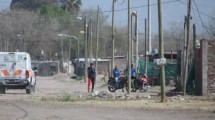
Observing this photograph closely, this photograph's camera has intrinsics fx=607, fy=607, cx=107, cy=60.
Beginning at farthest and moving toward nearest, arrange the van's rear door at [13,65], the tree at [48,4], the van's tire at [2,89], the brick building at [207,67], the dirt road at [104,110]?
the tree at [48,4] → the van's tire at [2,89] → the van's rear door at [13,65] → the brick building at [207,67] → the dirt road at [104,110]

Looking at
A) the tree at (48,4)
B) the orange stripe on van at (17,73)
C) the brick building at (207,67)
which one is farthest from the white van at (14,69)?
the tree at (48,4)

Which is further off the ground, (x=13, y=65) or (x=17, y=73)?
(x=13, y=65)

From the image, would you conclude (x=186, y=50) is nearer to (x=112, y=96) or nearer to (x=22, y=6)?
(x=112, y=96)

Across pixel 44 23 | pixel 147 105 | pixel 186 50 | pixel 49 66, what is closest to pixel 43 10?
pixel 44 23

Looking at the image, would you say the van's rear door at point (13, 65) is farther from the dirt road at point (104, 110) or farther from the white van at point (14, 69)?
the dirt road at point (104, 110)

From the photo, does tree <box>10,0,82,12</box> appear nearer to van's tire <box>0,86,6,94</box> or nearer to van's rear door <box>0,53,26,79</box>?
van's tire <box>0,86,6,94</box>

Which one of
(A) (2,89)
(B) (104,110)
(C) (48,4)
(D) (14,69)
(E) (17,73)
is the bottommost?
(B) (104,110)

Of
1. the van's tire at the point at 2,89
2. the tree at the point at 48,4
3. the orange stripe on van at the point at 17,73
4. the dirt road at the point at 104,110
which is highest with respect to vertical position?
the tree at the point at 48,4

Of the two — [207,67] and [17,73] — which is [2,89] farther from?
[207,67]

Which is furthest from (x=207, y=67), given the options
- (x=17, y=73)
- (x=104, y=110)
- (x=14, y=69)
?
(x=104, y=110)

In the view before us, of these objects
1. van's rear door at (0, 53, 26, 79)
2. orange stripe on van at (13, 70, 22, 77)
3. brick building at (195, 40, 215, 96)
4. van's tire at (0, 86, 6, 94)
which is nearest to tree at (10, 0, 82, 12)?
van's tire at (0, 86, 6, 94)

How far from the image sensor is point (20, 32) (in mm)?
95688

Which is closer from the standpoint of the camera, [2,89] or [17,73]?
[17,73]

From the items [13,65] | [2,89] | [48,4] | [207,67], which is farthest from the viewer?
[48,4]
